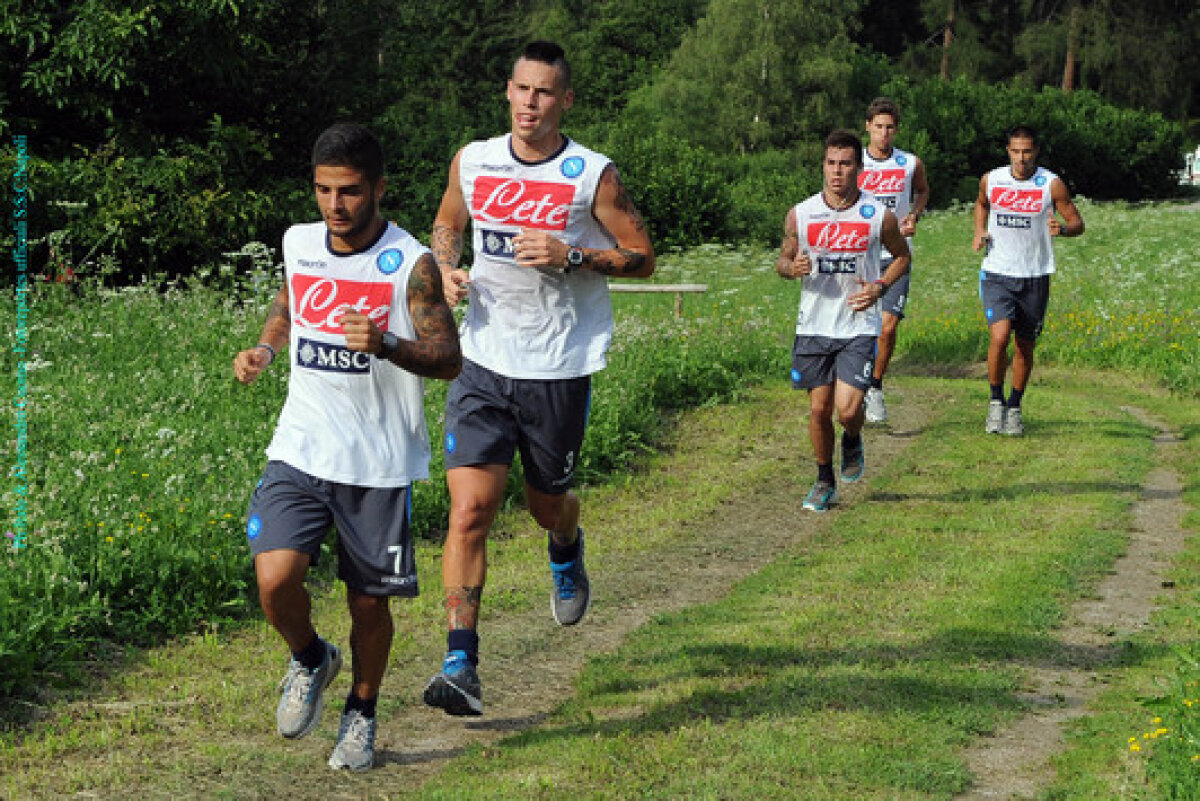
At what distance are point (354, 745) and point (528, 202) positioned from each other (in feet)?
7.84

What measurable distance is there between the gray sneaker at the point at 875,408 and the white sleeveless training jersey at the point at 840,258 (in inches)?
154

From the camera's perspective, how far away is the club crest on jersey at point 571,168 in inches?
255

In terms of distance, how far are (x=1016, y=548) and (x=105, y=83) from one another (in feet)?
46.3

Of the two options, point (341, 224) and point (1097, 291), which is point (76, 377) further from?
point (1097, 291)

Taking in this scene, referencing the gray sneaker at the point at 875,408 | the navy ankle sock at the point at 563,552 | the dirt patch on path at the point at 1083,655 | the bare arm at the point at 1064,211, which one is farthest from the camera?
the gray sneaker at the point at 875,408

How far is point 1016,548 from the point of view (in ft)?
30.7

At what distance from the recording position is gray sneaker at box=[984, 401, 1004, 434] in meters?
13.6

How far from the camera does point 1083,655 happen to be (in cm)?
727

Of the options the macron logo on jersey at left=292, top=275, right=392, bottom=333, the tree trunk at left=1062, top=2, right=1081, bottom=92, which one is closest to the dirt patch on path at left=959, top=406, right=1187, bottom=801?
the macron logo on jersey at left=292, top=275, right=392, bottom=333

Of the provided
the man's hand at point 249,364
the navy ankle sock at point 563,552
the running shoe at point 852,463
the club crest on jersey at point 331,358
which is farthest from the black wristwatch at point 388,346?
the running shoe at point 852,463

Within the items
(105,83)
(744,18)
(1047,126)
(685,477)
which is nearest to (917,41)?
(1047,126)

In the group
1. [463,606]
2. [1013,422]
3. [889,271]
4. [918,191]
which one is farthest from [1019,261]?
[463,606]

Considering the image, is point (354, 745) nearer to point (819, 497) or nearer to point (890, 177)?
point (819, 497)

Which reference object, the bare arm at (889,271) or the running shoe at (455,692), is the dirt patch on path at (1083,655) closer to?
the running shoe at (455,692)
